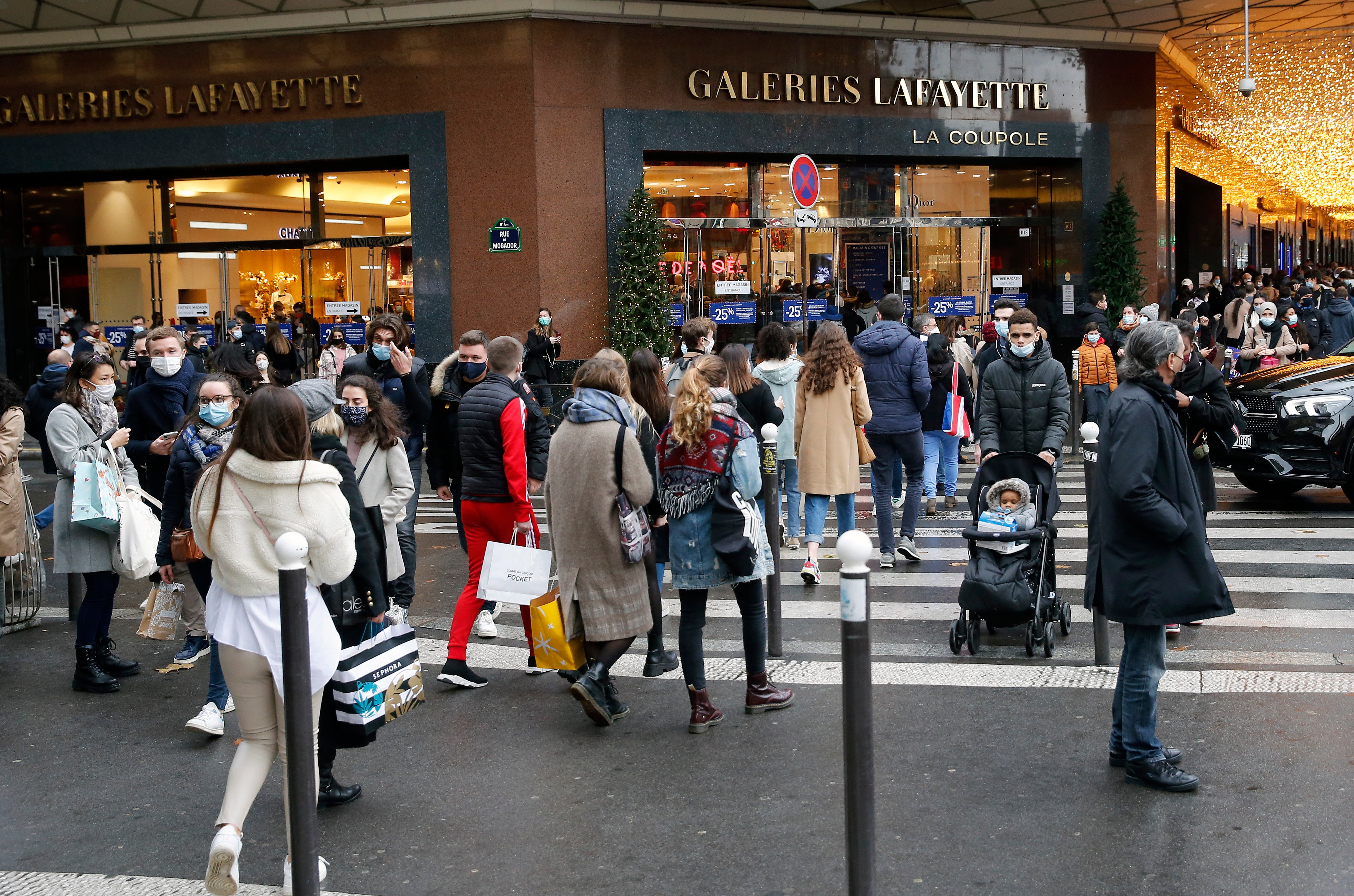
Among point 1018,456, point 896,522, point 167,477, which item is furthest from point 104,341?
point 1018,456

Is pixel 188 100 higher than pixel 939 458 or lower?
higher

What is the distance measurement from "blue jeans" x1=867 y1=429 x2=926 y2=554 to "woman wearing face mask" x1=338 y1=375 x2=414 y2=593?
384cm

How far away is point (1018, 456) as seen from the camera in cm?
819

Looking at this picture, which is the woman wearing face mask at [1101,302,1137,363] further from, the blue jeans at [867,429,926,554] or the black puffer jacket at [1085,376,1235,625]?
the black puffer jacket at [1085,376,1235,625]

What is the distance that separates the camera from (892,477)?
1080cm

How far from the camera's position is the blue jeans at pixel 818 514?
32.0 ft

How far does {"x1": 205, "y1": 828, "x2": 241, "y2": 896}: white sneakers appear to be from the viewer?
4473mm

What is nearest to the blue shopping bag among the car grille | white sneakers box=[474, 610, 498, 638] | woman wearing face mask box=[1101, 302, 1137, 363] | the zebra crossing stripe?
the zebra crossing stripe

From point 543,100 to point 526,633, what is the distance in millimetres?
14557

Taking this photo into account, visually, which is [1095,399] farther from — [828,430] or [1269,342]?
[1269,342]

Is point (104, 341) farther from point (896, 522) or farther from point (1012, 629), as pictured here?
point (1012, 629)

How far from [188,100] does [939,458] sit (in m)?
14.7

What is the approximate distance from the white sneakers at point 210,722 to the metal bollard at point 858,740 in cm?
381

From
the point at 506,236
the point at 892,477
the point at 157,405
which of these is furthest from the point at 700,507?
the point at 506,236
